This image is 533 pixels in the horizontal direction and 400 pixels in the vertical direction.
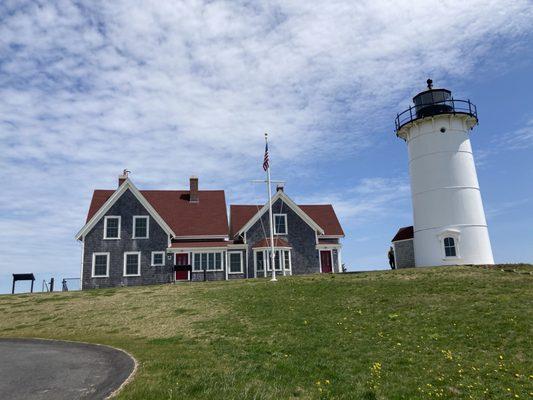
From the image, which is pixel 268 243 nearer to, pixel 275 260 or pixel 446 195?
pixel 275 260

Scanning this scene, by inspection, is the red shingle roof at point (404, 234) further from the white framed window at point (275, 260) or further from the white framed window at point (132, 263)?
the white framed window at point (132, 263)

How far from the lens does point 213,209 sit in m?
40.6

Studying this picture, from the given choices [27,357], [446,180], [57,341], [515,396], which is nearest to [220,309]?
[57,341]

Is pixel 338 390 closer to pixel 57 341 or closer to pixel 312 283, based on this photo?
pixel 57 341

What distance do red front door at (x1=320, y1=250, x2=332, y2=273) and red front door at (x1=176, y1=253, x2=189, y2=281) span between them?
452 inches

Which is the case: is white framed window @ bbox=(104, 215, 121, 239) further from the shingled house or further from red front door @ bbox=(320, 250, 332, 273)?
red front door @ bbox=(320, 250, 332, 273)

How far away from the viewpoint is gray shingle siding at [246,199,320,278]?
37938mm

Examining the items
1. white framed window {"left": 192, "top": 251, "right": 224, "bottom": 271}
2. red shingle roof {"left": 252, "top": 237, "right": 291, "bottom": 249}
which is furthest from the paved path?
red shingle roof {"left": 252, "top": 237, "right": 291, "bottom": 249}

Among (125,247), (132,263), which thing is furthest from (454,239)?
(125,247)

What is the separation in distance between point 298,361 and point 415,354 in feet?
10.8

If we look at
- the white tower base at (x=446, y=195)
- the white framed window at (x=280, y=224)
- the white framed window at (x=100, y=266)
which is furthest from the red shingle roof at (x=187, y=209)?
the white tower base at (x=446, y=195)

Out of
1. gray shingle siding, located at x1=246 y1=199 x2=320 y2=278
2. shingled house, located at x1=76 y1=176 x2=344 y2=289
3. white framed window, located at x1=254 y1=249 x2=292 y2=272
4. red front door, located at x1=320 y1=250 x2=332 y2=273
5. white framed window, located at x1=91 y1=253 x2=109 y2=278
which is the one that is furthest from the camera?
red front door, located at x1=320 y1=250 x2=332 y2=273

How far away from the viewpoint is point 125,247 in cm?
3541

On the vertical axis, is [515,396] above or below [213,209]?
below
